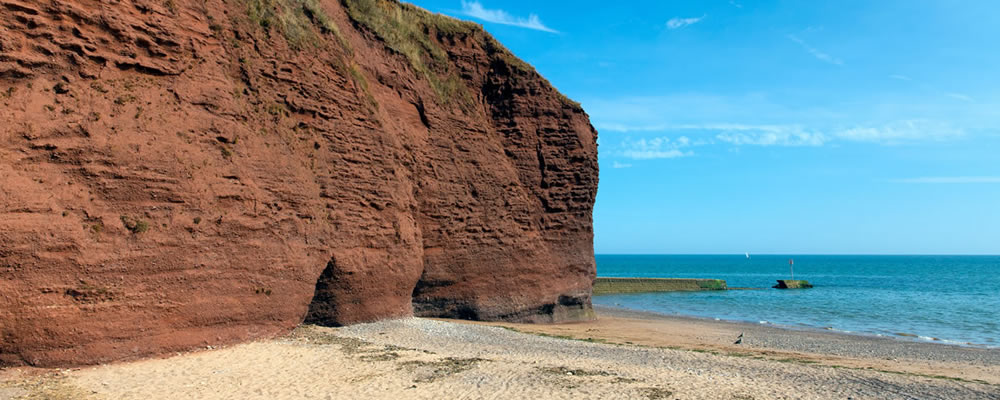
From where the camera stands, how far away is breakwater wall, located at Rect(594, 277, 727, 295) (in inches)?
2124

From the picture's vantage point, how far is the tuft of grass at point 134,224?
11562 mm

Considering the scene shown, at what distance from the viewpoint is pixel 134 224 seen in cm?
1166

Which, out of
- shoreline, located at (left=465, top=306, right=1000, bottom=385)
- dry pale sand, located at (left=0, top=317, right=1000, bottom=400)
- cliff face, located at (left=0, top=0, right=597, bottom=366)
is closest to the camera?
dry pale sand, located at (left=0, top=317, right=1000, bottom=400)

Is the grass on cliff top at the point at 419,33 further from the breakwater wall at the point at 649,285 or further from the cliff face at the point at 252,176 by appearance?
the breakwater wall at the point at 649,285

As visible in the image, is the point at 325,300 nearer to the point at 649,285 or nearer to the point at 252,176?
the point at 252,176

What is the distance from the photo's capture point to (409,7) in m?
23.2

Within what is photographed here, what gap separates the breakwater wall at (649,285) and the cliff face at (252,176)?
3017 centimetres

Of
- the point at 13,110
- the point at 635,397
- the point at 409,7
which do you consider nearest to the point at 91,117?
the point at 13,110

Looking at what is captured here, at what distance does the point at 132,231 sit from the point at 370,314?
282 inches

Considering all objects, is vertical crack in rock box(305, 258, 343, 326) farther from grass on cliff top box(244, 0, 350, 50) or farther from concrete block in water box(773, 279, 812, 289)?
concrete block in water box(773, 279, 812, 289)

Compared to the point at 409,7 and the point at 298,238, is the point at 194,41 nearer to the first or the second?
the point at 298,238

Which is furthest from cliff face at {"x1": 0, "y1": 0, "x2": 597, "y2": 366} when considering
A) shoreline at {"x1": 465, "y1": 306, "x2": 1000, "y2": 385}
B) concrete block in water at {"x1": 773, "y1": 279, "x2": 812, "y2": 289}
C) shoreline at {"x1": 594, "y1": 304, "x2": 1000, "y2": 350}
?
concrete block in water at {"x1": 773, "y1": 279, "x2": 812, "y2": 289}

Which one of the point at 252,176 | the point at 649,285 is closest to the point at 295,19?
the point at 252,176

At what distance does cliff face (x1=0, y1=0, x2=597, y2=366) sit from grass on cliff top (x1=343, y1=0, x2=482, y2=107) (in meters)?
0.08
